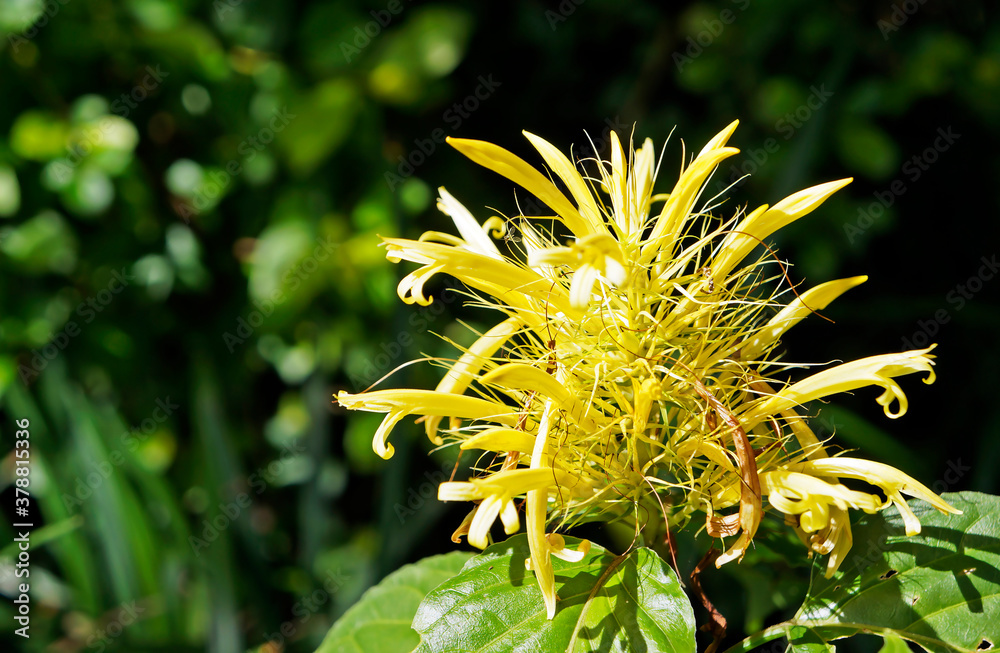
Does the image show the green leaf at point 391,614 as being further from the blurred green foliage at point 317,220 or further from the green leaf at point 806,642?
the blurred green foliage at point 317,220

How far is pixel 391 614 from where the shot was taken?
0.71 m

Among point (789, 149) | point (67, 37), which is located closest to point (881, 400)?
point (789, 149)

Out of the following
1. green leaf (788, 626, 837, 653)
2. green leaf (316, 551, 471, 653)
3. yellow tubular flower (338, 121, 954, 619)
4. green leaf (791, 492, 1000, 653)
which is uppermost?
yellow tubular flower (338, 121, 954, 619)

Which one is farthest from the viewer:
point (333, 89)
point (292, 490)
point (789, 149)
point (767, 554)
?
point (292, 490)

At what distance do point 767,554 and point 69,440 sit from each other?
1.61 m

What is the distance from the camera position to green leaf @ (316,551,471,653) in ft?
2.26

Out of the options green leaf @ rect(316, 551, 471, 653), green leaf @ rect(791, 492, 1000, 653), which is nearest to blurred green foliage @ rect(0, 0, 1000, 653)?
green leaf @ rect(316, 551, 471, 653)

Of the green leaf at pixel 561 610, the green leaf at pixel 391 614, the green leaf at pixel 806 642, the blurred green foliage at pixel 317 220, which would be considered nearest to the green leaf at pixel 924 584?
the green leaf at pixel 806 642

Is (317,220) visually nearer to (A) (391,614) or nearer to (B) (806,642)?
(A) (391,614)

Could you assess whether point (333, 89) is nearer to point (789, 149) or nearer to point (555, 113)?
point (555, 113)

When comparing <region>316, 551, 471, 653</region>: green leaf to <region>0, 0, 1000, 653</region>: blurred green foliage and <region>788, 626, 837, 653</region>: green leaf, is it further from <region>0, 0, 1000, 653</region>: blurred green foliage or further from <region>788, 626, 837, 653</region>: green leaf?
<region>0, 0, 1000, 653</region>: blurred green foliage

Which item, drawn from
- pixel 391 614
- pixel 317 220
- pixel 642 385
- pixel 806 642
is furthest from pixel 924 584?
pixel 317 220

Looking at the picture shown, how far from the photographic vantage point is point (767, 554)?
0.66 meters

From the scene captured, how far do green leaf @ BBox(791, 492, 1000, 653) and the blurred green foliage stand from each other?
81cm
